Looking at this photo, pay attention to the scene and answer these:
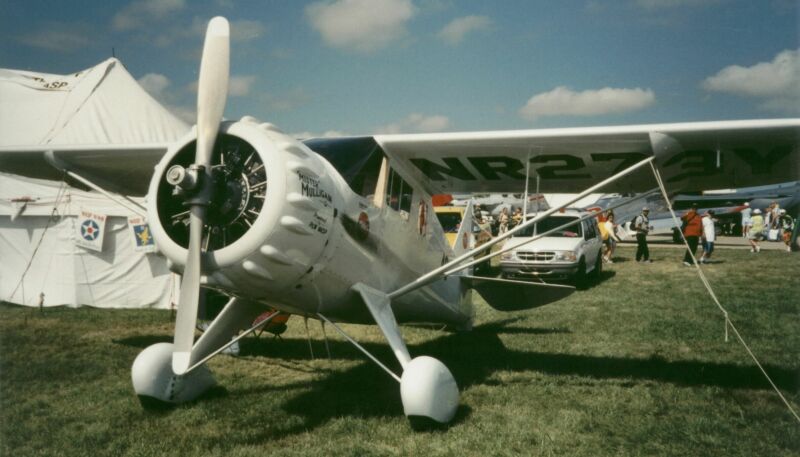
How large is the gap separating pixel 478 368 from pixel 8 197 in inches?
420

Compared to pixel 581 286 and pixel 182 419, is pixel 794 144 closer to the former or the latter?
pixel 182 419

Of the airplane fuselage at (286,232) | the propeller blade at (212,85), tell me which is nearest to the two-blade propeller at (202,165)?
the propeller blade at (212,85)

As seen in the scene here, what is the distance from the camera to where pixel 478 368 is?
21.5 feet

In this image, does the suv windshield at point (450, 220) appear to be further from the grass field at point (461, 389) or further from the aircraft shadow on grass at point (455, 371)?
the aircraft shadow on grass at point (455, 371)

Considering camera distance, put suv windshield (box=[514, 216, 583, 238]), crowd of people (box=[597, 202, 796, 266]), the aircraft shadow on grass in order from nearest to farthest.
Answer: the aircraft shadow on grass, suv windshield (box=[514, 216, 583, 238]), crowd of people (box=[597, 202, 796, 266])

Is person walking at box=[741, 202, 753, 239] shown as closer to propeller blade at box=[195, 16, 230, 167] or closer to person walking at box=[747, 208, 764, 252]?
person walking at box=[747, 208, 764, 252]

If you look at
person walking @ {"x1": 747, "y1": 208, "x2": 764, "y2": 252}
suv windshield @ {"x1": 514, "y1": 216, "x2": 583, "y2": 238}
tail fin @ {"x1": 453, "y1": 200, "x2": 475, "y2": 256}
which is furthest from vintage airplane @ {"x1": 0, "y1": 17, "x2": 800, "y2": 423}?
person walking @ {"x1": 747, "y1": 208, "x2": 764, "y2": 252}

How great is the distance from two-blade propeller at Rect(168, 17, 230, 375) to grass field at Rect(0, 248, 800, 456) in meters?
0.90

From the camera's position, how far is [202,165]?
381 cm

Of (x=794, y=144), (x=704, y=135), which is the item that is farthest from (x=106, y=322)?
(x=794, y=144)

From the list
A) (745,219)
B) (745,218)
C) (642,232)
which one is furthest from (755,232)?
(745,218)

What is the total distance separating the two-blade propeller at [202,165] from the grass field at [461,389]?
90 centimetres

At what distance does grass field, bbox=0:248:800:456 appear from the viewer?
4.30 metres

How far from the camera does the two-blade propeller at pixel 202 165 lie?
12.4 feet
